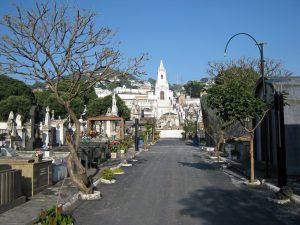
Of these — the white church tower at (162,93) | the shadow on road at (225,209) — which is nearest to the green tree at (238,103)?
the shadow on road at (225,209)

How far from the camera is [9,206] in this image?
10117mm

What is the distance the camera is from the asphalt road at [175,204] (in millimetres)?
9403

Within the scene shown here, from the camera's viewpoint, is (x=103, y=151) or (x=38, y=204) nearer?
(x=38, y=204)

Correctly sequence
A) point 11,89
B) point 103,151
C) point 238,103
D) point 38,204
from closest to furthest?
point 38,204 → point 238,103 → point 103,151 → point 11,89

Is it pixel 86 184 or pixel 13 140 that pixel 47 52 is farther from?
pixel 13 140

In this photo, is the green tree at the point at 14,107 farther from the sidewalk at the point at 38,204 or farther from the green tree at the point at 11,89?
the sidewalk at the point at 38,204

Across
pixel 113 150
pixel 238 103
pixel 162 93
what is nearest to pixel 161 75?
pixel 162 93

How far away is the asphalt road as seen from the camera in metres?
9.40

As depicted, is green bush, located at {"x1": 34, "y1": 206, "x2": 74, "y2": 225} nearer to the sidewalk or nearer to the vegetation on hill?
the sidewalk

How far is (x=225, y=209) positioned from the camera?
10.6m

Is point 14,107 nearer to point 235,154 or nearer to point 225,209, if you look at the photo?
point 235,154

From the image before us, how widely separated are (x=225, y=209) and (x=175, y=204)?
1.52m

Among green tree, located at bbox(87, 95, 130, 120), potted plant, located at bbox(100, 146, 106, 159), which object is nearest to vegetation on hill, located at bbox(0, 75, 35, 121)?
green tree, located at bbox(87, 95, 130, 120)

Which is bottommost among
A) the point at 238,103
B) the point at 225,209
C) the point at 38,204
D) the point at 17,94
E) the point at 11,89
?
the point at 225,209
